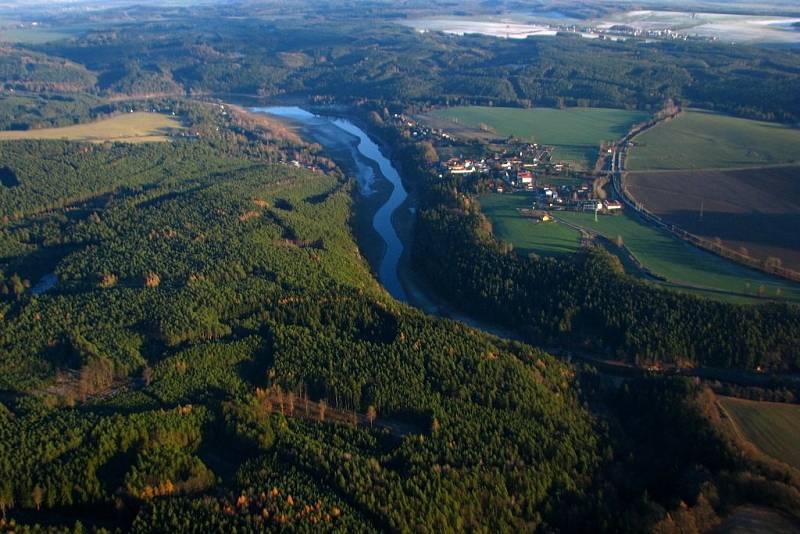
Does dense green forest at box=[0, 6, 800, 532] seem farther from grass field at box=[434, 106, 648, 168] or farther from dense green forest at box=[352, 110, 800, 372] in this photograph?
grass field at box=[434, 106, 648, 168]

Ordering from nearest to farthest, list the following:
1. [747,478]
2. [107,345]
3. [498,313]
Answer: [747,478], [107,345], [498,313]

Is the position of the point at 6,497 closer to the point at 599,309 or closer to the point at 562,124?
the point at 599,309

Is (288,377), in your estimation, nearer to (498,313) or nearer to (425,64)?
(498,313)

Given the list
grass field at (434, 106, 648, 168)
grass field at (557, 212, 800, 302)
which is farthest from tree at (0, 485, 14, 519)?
grass field at (434, 106, 648, 168)

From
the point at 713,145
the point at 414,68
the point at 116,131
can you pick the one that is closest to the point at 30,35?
the point at 414,68

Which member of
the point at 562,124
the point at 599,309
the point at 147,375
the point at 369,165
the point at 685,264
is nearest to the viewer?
the point at 147,375

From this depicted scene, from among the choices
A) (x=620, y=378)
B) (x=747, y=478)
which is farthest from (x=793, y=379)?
(x=747, y=478)
